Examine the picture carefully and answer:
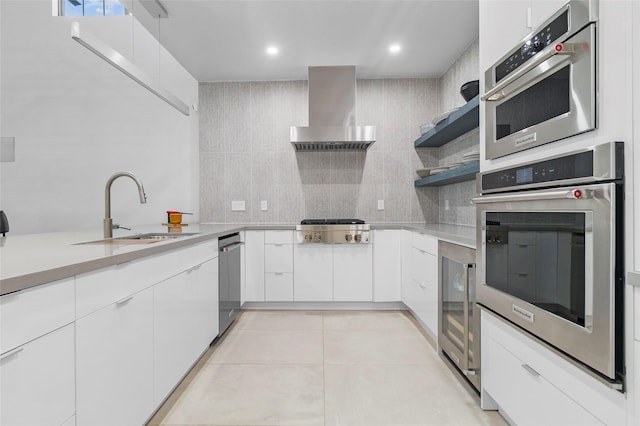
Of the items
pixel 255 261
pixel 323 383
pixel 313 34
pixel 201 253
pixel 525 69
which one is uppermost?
pixel 313 34

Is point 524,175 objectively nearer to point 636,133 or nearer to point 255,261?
point 636,133

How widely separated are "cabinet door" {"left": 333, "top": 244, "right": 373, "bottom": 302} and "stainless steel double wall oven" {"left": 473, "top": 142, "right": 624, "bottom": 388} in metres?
1.86

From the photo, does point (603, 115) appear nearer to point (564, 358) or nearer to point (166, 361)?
point (564, 358)

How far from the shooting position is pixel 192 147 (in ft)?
12.6

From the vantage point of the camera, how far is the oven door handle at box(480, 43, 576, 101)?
108 centimetres


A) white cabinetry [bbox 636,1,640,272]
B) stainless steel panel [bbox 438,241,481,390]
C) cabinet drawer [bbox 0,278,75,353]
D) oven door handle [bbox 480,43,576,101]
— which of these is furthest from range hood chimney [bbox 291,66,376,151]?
cabinet drawer [bbox 0,278,75,353]

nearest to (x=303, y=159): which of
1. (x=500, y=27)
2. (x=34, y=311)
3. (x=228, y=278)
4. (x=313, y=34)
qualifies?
(x=313, y=34)

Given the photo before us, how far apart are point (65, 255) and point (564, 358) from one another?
173cm

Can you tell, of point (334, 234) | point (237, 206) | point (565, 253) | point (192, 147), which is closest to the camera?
point (565, 253)

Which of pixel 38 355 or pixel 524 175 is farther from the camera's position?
pixel 524 175

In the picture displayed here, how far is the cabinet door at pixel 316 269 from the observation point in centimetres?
343

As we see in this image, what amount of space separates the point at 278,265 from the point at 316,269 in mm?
383

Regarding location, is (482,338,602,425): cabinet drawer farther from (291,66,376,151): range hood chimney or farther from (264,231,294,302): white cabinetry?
(291,66,376,151): range hood chimney

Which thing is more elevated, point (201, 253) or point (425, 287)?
point (201, 253)
